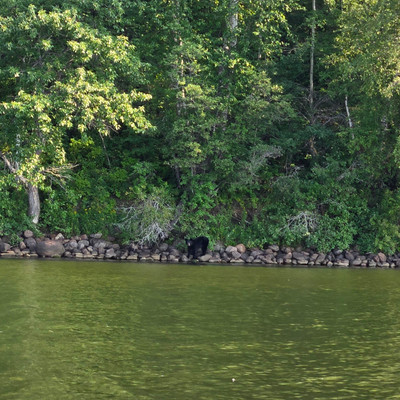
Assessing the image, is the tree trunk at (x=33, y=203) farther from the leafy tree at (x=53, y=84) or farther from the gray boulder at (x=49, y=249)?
the gray boulder at (x=49, y=249)

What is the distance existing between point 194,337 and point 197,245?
17.3 meters

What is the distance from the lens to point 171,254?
32125mm

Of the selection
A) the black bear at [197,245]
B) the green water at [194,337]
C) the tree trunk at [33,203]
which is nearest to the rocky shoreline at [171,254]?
the black bear at [197,245]

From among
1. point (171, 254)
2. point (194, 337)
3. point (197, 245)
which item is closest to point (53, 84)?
point (171, 254)

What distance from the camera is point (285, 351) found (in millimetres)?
14102

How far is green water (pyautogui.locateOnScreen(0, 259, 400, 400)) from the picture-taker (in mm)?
11414

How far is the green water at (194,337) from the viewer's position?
449 inches

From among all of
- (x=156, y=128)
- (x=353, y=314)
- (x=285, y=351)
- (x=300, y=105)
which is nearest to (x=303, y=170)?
(x=300, y=105)

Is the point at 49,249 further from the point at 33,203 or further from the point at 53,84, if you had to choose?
the point at 53,84

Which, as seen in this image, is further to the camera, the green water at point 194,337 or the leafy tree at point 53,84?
the leafy tree at point 53,84

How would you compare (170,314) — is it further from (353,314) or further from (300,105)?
(300,105)

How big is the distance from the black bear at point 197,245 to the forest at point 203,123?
1.58 ft

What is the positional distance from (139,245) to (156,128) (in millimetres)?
5191

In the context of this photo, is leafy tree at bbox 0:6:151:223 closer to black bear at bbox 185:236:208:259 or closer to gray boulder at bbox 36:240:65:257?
gray boulder at bbox 36:240:65:257
